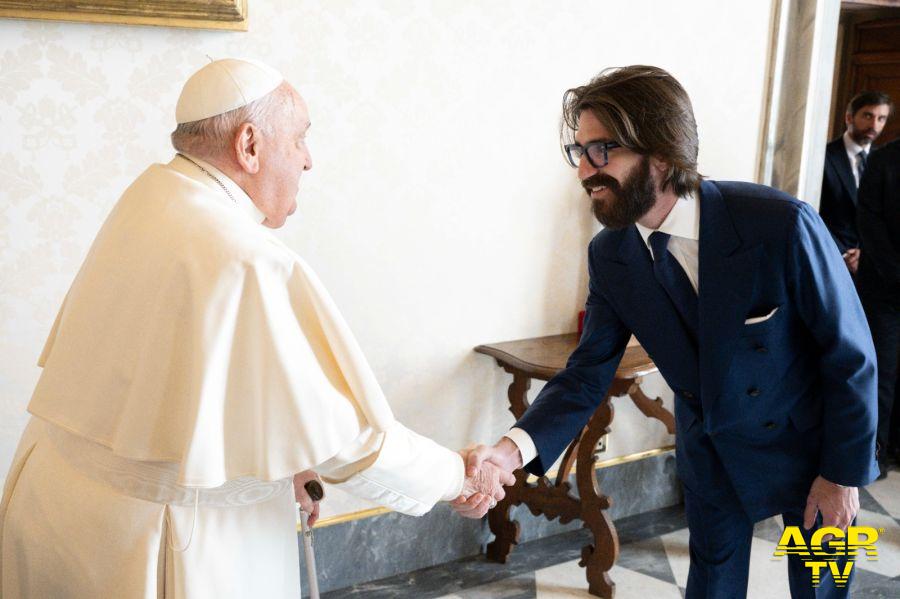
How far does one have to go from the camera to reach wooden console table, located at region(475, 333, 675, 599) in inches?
133

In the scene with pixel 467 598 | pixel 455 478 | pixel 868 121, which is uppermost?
pixel 868 121

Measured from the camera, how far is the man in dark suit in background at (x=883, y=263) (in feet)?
14.2

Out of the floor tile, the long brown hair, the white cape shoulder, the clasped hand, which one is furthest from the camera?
the floor tile

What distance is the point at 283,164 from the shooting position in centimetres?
193

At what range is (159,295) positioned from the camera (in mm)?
1701

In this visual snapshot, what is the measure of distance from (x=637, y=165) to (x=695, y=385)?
1.79 feet

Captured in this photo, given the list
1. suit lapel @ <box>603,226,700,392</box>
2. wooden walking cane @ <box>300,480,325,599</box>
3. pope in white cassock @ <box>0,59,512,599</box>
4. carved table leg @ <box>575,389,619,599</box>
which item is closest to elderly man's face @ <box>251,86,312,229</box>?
pope in white cassock @ <box>0,59,512,599</box>

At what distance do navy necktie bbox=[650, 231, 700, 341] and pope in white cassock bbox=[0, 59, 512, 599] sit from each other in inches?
28.1

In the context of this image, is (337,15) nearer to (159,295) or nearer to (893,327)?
(159,295)

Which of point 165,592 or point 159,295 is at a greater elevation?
point 159,295

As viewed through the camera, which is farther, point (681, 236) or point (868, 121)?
point (868, 121)

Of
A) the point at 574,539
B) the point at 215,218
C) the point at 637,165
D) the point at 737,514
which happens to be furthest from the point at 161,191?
the point at 574,539

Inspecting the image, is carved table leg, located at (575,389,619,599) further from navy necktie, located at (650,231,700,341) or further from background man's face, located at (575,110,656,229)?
background man's face, located at (575,110,656,229)

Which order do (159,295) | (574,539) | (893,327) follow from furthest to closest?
1. (893,327)
2. (574,539)
3. (159,295)
